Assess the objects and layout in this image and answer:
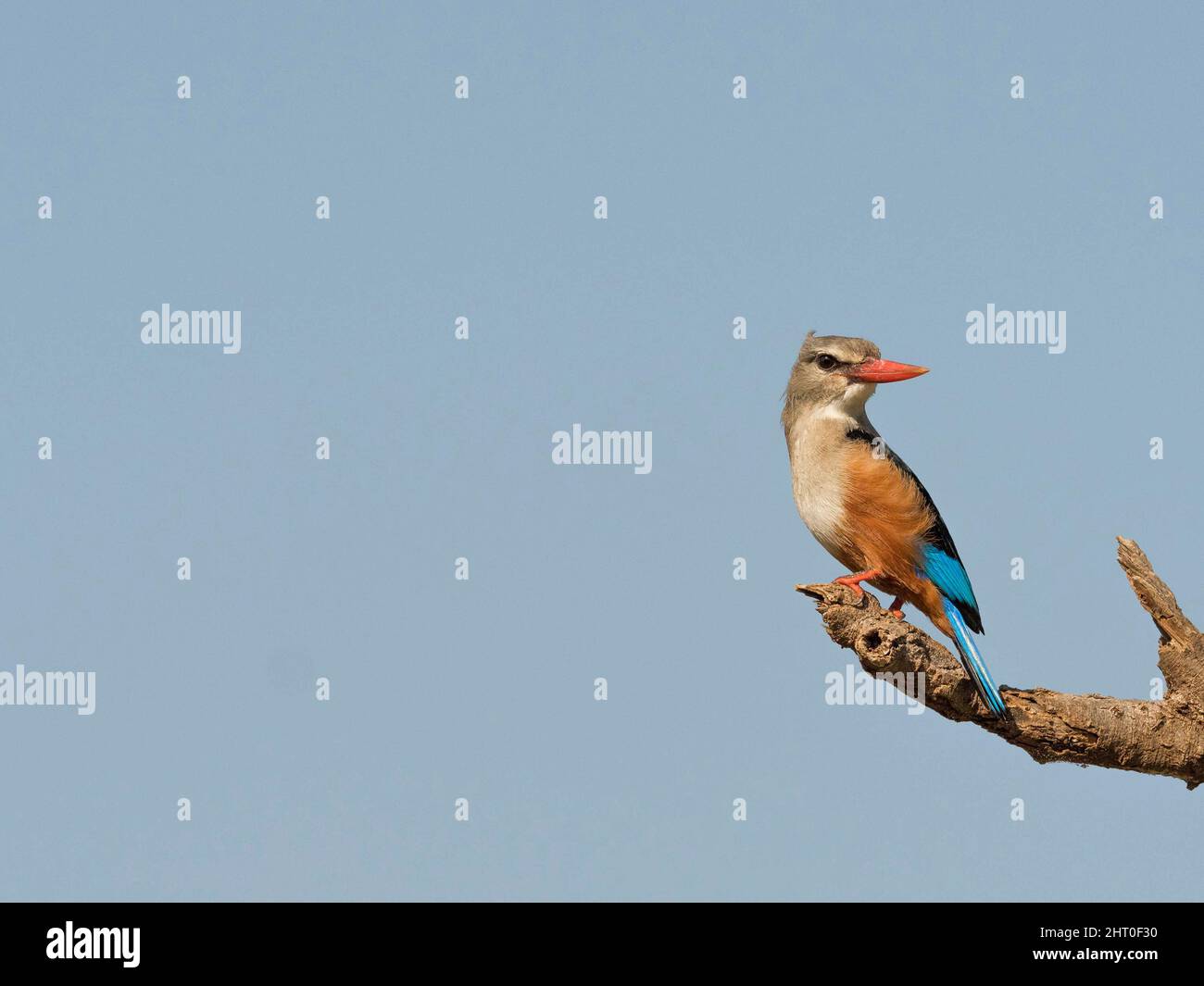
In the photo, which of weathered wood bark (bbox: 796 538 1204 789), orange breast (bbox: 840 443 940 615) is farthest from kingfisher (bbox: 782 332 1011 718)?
weathered wood bark (bbox: 796 538 1204 789)

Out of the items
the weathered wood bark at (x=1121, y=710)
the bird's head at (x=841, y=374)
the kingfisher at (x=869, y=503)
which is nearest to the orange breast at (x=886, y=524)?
the kingfisher at (x=869, y=503)

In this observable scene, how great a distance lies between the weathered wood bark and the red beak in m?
1.87

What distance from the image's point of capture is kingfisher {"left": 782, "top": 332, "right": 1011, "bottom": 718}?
372 inches

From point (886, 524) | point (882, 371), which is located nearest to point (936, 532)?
point (886, 524)

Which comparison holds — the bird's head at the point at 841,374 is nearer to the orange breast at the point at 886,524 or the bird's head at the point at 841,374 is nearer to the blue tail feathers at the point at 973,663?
the orange breast at the point at 886,524

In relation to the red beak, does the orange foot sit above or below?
below

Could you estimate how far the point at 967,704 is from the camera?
869 centimetres

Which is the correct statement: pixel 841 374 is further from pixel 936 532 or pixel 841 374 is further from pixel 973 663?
pixel 973 663

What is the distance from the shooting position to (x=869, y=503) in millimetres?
9477

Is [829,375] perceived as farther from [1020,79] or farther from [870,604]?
[1020,79]

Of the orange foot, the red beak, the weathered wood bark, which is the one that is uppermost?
the red beak

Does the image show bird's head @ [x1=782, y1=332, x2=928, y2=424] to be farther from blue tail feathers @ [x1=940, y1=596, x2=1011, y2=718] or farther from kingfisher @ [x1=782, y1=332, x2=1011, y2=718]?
blue tail feathers @ [x1=940, y1=596, x2=1011, y2=718]

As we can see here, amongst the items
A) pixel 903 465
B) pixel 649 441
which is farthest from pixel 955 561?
pixel 649 441
